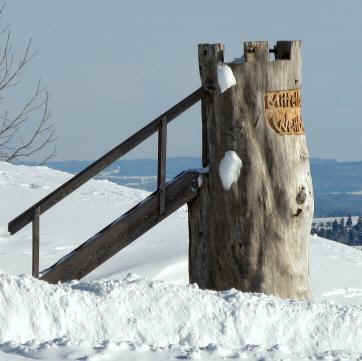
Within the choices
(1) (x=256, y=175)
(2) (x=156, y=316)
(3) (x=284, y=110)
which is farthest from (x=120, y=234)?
(2) (x=156, y=316)

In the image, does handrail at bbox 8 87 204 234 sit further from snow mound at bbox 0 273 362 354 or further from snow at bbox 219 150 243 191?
snow mound at bbox 0 273 362 354

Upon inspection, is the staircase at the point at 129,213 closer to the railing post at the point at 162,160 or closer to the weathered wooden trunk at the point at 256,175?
the railing post at the point at 162,160

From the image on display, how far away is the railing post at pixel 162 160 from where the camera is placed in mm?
7086

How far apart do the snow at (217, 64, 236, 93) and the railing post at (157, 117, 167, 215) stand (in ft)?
1.83

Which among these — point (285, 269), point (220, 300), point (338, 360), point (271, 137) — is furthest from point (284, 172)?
point (338, 360)

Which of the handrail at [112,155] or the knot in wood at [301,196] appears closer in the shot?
the knot in wood at [301,196]

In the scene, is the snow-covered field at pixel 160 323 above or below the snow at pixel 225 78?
below

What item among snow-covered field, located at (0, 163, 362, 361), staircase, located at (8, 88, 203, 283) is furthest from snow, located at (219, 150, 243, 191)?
snow-covered field, located at (0, 163, 362, 361)

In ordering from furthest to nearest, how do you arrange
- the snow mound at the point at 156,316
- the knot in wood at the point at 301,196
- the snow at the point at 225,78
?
the knot in wood at the point at 301,196, the snow at the point at 225,78, the snow mound at the point at 156,316

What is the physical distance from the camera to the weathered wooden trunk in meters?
6.80

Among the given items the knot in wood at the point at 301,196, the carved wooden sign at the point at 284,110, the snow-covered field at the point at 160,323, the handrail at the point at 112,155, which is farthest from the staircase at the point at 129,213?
the snow-covered field at the point at 160,323

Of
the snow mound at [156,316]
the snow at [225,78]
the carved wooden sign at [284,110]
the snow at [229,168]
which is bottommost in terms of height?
the snow mound at [156,316]

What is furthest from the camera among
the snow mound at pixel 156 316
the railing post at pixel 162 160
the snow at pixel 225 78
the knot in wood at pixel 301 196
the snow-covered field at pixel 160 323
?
the railing post at pixel 162 160

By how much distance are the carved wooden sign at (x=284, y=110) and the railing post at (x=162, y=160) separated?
0.80 meters
